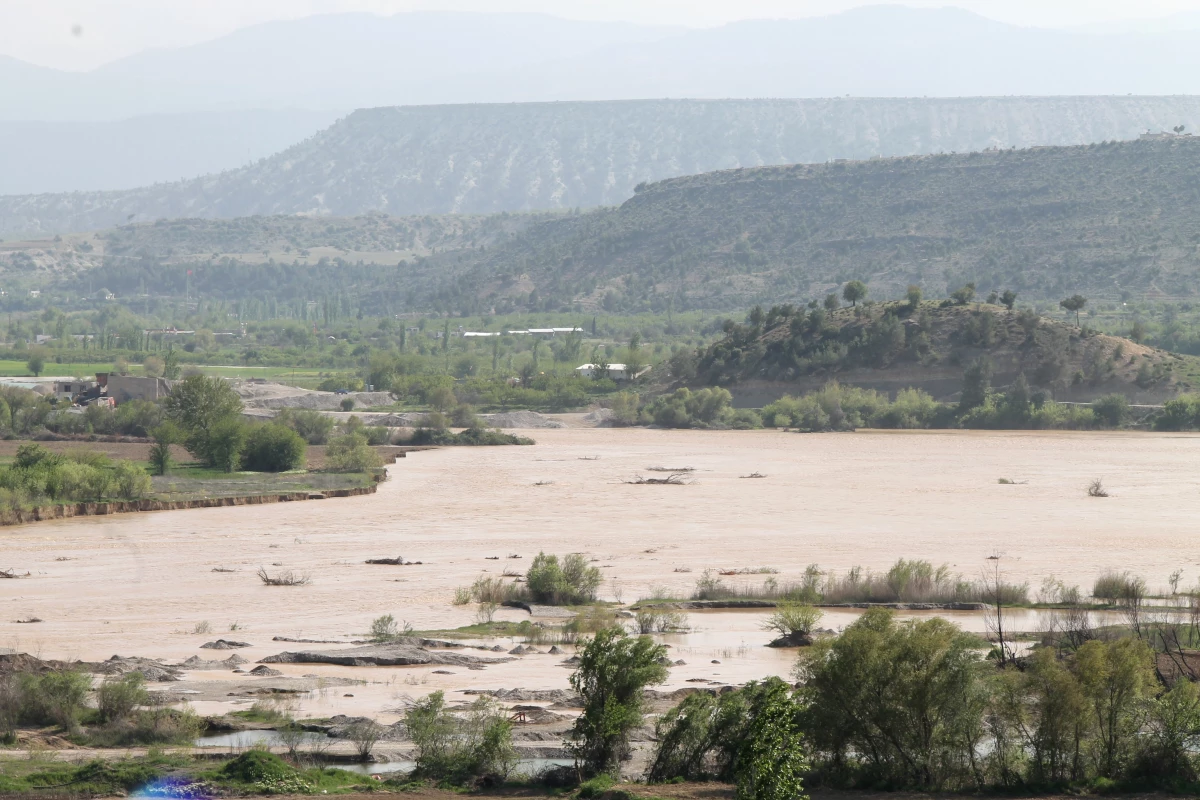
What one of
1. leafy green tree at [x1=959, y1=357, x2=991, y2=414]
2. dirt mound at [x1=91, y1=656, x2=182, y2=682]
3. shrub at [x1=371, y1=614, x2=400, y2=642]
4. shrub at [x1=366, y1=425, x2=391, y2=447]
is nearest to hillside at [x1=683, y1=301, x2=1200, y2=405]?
leafy green tree at [x1=959, y1=357, x2=991, y2=414]

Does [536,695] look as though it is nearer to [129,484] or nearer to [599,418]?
[129,484]

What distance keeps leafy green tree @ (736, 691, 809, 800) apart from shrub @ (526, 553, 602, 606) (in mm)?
15904

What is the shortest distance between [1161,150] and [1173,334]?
4787 centimetres

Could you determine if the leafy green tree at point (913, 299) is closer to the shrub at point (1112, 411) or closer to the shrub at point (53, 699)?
the shrub at point (1112, 411)

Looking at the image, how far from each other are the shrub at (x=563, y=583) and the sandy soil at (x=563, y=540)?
2.60ft

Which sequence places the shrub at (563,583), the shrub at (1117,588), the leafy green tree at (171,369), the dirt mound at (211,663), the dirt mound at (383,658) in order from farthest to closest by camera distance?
the leafy green tree at (171,369) < the shrub at (563,583) < the shrub at (1117,588) < the dirt mound at (383,658) < the dirt mound at (211,663)

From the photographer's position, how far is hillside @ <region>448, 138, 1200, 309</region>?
430ft

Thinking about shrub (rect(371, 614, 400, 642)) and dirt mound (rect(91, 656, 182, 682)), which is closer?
dirt mound (rect(91, 656, 182, 682))

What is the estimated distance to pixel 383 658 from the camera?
26000 mm

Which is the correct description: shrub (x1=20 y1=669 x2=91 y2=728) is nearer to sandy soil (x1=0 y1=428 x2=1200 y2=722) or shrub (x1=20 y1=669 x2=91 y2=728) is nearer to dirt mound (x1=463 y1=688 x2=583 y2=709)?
sandy soil (x1=0 y1=428 x2=1200 y2=722)

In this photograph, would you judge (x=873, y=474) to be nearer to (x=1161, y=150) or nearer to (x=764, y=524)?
(x=764, y=524)

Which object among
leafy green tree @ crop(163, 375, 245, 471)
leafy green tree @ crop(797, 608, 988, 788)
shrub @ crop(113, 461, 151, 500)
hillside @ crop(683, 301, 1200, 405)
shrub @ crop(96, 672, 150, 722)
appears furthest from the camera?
hillside @ crop(683, 301, 1200, 405)

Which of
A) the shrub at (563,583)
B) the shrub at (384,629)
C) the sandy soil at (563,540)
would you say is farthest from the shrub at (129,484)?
the shrub at (384,629)

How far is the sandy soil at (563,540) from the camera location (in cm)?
2859
